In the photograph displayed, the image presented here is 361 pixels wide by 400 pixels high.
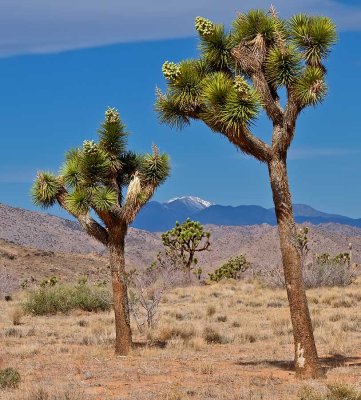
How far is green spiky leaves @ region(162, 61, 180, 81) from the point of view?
12.1 m

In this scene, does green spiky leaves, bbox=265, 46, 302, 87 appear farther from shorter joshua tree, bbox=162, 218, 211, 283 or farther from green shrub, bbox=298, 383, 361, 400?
shorter joshua tree, bbox=162, 218, 211, 283

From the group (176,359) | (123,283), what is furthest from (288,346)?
(123,283)

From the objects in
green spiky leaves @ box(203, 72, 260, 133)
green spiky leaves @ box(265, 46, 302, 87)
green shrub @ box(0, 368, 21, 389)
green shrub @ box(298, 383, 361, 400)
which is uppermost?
green spiky leaves @ box(265, 46, 302, 87)

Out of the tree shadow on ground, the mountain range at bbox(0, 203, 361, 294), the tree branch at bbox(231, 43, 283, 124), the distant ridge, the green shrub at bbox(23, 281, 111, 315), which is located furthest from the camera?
the distant ridge

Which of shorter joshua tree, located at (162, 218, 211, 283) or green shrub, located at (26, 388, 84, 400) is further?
shorter joshua tree, located at (162, 218, 211, 283)

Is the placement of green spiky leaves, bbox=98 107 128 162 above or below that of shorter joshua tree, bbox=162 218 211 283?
below

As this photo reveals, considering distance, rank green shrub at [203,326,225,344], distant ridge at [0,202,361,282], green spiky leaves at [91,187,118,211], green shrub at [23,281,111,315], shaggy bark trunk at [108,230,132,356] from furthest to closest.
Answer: distant ridge at [0,202,361,282] → green shrub at [23,281,111,315] → green shrub at [203,326,225,344] → shaggy bark trunk at [108,230,132,356] → green spiky leaves at [91,187,118,211]

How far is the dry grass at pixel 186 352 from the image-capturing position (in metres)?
11.1

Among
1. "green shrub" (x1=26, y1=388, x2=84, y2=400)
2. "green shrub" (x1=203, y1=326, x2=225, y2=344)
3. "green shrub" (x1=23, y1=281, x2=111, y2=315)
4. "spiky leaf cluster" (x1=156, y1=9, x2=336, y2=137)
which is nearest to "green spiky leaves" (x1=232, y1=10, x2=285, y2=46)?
"spiky leaf cluster" (x1=156, y1=9, x2=336, y2=137)

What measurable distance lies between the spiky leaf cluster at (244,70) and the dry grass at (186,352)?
13.4 feet

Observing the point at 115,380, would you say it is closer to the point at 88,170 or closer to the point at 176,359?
the point at 176,359

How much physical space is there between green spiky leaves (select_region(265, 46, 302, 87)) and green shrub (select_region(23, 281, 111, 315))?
14585 millimetres

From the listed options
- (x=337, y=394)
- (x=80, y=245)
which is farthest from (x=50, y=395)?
(x=80, y=245)

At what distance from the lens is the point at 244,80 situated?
11.2 metres
